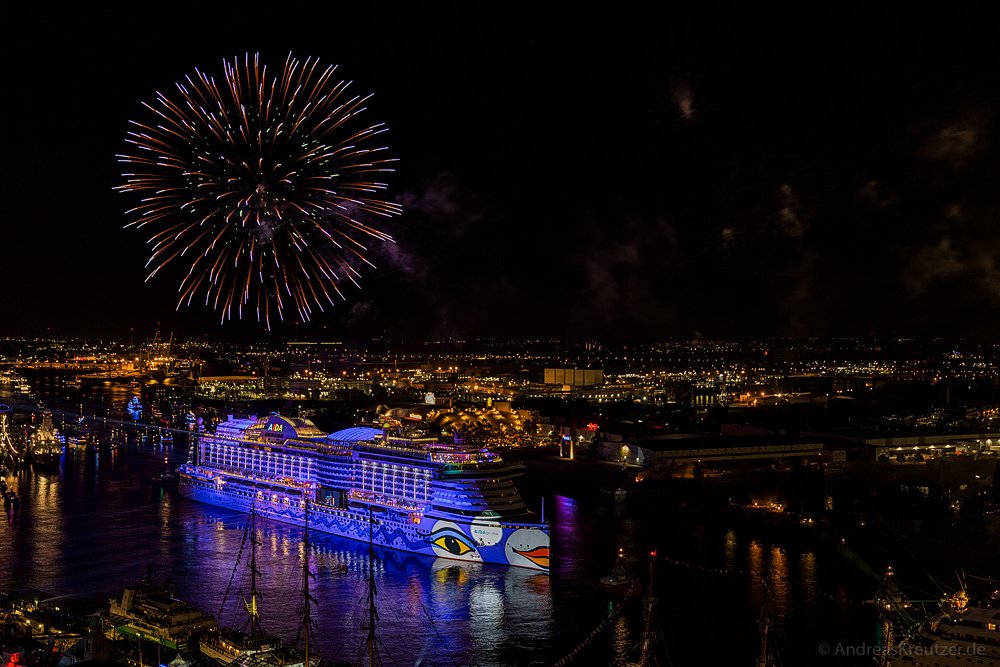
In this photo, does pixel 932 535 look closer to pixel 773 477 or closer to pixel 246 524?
pixel 773 477

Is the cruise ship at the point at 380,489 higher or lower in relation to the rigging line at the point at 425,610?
higher

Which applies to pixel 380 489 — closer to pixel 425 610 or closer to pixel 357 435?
pixel 357 435

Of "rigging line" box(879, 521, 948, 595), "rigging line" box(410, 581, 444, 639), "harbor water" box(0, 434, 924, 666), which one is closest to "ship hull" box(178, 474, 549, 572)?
"harbor water" box(0, 434, 924, 666)

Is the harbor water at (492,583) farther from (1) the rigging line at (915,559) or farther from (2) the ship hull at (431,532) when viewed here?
(1) the rigging line at (915,559)

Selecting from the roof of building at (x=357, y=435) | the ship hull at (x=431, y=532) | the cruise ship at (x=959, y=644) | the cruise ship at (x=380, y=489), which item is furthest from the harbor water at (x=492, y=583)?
the roof of building at (x=357, y=435)

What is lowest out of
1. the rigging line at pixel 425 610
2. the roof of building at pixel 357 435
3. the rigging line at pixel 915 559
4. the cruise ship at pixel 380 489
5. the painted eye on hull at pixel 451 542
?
the rigging line at pixel 425 610

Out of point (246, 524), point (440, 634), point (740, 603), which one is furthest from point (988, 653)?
point (246, 524)

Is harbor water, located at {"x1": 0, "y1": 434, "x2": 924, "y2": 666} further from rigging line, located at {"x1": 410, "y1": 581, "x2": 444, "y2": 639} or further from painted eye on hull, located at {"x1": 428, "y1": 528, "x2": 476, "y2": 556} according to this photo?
painted eye on hull, located at {"x1": 428, "y1": 528, "x2": 476, "y2": 556}
